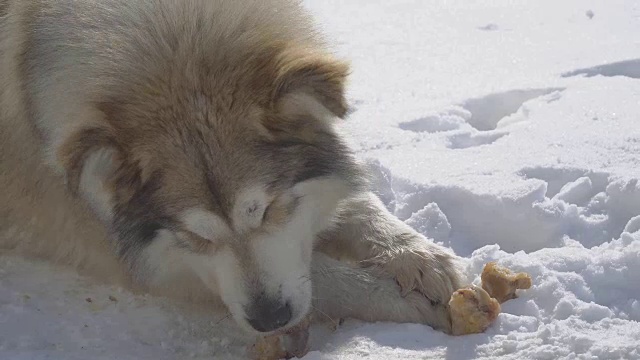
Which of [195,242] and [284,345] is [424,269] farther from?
[195,242]

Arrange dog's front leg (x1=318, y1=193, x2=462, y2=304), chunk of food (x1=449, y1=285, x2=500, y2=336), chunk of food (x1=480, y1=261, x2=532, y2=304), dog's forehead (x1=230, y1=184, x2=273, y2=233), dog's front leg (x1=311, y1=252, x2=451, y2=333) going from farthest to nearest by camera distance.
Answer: dog's front leg (x1=318, y1=193, x2=462, y2=304)
dog's front leg (x1=311, y1=252, x2=451, y2=333)
chunk of food (x1=480, y1=261, x2=532, y2=304)
chunk of food (x1=449, y1=285, x2=500, y2=336)
dog's forehead (x1=230, y1=184, x2=273, y2=233)

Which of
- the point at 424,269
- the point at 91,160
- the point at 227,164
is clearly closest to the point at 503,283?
the point at 424,269

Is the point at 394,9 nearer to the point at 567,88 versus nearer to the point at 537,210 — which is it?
the point at 567,88

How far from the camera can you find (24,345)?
3.25 metres

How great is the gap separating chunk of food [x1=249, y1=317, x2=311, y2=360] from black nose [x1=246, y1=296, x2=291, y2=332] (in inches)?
4.9

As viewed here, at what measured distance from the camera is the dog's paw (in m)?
3.51

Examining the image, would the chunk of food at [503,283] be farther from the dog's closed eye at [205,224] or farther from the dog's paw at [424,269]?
the dog's closed eye at [205,224]

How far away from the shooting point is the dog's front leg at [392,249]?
354 cm

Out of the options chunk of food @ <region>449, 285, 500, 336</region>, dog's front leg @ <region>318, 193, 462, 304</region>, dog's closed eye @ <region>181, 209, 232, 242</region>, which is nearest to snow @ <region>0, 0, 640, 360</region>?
chunk of food @ <region>449, 285, 500, 336</region>

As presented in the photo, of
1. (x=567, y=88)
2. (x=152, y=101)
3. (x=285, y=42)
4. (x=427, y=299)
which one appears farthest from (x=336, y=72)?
(x=567, y=88)

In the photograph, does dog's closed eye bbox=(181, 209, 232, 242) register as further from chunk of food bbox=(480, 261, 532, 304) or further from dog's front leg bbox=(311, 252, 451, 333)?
chunk of food bbox=(480, 261, 532, 304)

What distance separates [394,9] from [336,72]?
4.34 m

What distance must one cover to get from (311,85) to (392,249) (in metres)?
0.85

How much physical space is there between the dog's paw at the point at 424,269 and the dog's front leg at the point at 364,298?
3 centimetres
